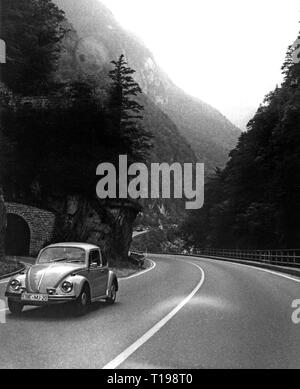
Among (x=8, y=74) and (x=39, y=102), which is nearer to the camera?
(x=39, y=102)

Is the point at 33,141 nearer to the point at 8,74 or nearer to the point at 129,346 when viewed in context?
the point at 8,74

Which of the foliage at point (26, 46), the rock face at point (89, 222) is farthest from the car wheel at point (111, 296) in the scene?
the foliage at point (26, 46)

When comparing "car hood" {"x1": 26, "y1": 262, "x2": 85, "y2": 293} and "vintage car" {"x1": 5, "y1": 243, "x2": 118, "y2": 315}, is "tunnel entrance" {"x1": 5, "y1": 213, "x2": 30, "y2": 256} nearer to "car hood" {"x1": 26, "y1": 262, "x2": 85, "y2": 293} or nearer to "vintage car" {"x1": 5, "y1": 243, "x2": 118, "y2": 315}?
"vintage car" {"x1": 5, "y1": 243, "x2": 118, "y2": 315}

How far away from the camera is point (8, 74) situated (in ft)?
160

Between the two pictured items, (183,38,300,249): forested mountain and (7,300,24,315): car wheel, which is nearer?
(7,300,24,315): car wheel

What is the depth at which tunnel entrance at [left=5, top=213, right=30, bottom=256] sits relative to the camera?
121ft

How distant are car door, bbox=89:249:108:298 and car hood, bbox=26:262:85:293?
511 millimetres

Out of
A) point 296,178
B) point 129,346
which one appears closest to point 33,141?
point 296,178

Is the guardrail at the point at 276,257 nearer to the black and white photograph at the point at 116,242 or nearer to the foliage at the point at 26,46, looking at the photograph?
the black and white photograph at the point at 116,242

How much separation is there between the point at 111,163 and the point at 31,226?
9980mm

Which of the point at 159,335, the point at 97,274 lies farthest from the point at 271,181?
the point at 159,335

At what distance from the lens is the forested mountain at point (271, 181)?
44719 millimetres

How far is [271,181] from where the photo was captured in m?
51.8

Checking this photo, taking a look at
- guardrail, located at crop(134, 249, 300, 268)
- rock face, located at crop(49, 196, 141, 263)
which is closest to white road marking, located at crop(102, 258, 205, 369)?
guardrail, located at crop(134, 249, 300, 268)
